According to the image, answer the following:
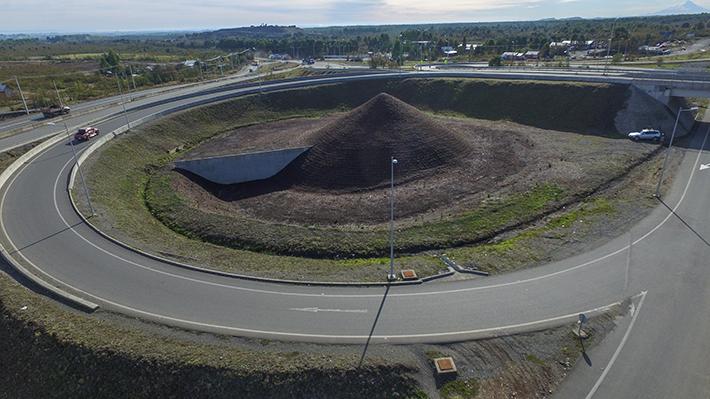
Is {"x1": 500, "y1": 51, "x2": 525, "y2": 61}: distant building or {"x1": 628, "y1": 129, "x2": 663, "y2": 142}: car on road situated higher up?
{"x1": 500, "y1": 51, "x2": 525, "y2": 61}: distant building

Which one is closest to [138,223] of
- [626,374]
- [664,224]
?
[626,374]

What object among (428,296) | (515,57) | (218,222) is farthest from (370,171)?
(515,57)

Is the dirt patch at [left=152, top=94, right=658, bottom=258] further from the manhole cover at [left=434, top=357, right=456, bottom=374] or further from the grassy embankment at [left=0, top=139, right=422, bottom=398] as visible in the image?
the grassy embankment at [left=0, top=139, right=422, bottom=398]

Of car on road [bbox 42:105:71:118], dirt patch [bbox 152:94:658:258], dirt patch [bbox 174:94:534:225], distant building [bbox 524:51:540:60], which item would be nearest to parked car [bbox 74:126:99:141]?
dirt patch [bbox 174:94:534:225]

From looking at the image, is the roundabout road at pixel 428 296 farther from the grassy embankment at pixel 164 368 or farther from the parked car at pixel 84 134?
the parked car at pixel 84 134

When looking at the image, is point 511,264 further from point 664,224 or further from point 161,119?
point 161,119

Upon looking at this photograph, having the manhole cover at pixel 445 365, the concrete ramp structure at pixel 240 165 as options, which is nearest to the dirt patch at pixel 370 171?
the concrete ramp structure at pixel 240 165

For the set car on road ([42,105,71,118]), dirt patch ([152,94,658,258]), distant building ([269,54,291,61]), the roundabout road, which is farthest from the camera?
distant building ([269,54,291,61])
